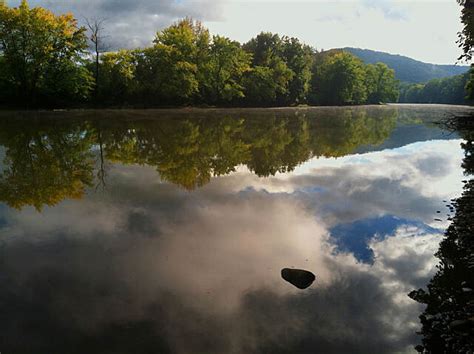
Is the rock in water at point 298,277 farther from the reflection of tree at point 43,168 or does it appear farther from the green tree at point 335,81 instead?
the green tree at point 335,81

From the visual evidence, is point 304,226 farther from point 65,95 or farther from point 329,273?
point 65,95

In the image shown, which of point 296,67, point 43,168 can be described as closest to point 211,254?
point 43,168

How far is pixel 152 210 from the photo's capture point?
11.4 m

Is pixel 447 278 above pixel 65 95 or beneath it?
beneath

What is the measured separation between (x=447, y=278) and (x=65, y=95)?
209ft

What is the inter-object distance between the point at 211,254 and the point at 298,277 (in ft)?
6.95

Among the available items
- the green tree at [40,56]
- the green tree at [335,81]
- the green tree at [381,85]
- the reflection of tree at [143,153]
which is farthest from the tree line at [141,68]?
the green tree at [381,85]

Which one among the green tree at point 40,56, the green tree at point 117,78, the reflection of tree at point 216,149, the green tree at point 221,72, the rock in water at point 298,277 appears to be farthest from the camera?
the green tree at point 221,72

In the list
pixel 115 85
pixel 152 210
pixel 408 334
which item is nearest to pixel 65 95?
pixel 115 85

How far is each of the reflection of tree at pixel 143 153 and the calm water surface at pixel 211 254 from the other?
0.57 feet

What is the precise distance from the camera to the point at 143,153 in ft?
71.0

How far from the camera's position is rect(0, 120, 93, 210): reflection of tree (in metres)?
12.7

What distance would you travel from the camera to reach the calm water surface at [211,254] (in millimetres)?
5559

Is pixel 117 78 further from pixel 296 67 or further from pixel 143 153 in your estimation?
pixel 296 67
